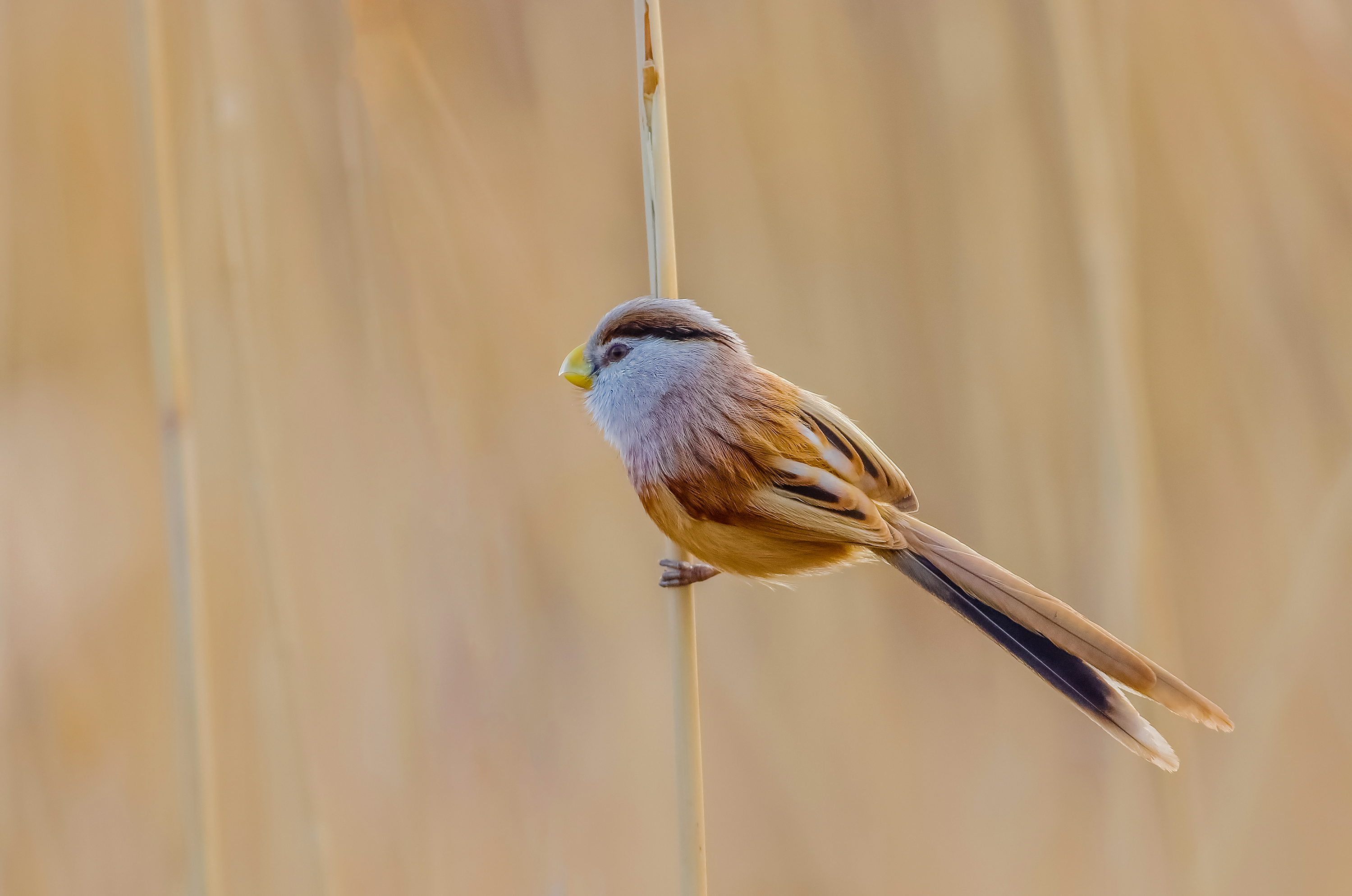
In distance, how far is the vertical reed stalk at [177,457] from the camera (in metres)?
1.13

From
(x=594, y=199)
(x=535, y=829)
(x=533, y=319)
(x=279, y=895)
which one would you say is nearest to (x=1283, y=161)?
(x=594, y=199)

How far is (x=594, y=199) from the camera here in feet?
5.73

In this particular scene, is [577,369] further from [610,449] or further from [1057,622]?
[1057,622]

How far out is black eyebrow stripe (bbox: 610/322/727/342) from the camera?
1232mm

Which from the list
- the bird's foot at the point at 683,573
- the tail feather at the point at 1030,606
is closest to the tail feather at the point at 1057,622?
the tail feather at the point at 1030,606

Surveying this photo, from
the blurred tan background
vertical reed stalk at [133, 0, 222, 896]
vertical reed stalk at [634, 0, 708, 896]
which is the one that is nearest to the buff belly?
vertical reed stalk at [634, 0, 708, 896]

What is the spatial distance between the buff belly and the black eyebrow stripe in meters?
0.21

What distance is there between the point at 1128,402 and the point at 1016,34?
2.54 ft

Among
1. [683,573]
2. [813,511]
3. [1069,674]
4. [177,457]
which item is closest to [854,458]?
[813,511]

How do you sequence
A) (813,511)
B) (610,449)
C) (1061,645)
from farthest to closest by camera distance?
(610,449)
(813,511)
(1061,645)

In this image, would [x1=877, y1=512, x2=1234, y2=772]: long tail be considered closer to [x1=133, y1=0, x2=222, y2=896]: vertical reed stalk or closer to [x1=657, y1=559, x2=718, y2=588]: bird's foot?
[x1=657, y1=559, x2=718, y2=588]: bird's foot

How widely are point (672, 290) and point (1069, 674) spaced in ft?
2.19

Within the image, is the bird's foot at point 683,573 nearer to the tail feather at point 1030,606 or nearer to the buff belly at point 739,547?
the buff belly at point 739,547

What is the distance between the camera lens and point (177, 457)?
3.81ft
